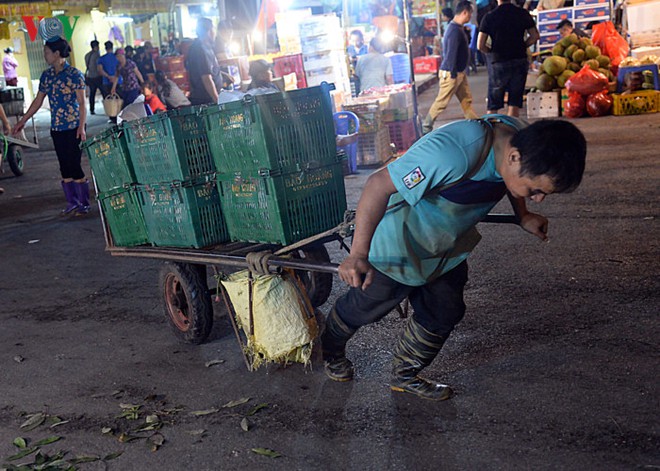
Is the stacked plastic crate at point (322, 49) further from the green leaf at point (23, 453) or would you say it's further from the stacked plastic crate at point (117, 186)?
the green leaf at point (23, 453)

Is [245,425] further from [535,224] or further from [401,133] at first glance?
[401,133]

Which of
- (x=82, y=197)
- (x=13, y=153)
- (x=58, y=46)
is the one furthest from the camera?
(x=13, y=153)

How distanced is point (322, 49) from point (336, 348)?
31.6 feet

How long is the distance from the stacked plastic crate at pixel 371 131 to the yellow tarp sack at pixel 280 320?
22.4 feet

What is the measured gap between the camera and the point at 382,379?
14.7 ft

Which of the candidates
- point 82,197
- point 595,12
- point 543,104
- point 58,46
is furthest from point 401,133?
point 595,12

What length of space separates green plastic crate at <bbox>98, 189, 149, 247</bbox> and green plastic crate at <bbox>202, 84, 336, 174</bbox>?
34.1 inches

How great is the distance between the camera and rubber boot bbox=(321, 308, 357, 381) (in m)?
4.21

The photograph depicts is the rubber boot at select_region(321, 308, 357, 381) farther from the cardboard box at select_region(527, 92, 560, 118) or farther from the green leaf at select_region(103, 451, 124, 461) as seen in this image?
the cardboard box at select_region(527, 92, 560, 118)

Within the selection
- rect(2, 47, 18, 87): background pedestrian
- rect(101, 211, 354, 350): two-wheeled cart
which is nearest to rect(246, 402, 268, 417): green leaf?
rect(101, 211, 354, 350): two-wheeled cart

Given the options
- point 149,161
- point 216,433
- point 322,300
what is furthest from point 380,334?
point 149,161

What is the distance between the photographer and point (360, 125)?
11.2m

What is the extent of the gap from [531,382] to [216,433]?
1.68 metres

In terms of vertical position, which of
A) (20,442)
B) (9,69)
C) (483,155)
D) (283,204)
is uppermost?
(9,69)
